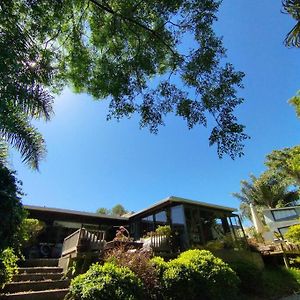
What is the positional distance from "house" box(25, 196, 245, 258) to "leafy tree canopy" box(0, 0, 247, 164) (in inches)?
329

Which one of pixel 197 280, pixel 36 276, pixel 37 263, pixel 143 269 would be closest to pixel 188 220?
pixel 197 280

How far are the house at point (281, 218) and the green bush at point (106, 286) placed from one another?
Result: 22.5 metres

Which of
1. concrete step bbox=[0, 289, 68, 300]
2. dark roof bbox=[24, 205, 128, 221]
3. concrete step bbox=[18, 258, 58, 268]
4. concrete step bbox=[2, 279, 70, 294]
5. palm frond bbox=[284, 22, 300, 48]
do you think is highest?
palm frond bbox=[284, 22, 300, 48]

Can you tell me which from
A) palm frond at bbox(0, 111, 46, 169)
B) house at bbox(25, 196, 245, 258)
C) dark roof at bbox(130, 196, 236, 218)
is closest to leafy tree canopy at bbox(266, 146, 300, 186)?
house at bbox(25, 196, 245, 258)

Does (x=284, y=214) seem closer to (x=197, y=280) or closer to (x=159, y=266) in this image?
(x=197, y=280)

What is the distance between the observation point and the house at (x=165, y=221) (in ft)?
50.6

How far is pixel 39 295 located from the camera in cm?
747

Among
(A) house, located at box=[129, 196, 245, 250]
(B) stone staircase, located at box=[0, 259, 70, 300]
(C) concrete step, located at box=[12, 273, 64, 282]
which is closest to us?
(B) stone staircase, located at box=[0, 259, 70, 300]

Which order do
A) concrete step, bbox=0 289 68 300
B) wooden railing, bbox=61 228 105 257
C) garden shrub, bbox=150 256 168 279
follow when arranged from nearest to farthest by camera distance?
concrete step, bbox=0 289 68 300 → garden shrub, bbox=150 256 168 279 → wooden railing, bbox=61 228 105 257

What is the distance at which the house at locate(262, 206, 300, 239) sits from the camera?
2525cm

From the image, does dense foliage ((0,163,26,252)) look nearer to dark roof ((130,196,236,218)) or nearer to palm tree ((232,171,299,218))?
dark roof ((130,196,236,218))

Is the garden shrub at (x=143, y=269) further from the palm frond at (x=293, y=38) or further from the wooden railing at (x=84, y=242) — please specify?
the palm frond at (x=293, y=38)

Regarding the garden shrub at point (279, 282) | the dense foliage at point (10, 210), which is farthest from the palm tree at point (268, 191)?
the dense foliage at point (10, 210)

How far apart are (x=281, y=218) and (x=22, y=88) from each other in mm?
26535
